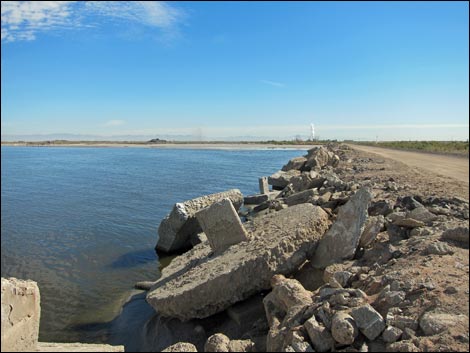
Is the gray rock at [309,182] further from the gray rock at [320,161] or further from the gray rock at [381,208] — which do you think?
the gray rock at [320,161]

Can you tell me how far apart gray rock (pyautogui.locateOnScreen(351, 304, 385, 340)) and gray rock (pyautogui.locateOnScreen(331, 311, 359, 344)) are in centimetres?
7

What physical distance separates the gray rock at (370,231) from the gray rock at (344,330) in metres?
2.72

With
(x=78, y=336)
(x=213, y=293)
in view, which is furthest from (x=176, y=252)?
(x=213, y=293)

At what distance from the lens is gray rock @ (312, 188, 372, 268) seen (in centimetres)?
637

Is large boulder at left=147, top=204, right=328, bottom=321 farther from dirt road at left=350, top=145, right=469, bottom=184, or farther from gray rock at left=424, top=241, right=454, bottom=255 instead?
dirt road at left=350, top=145, right=469, bottom=184

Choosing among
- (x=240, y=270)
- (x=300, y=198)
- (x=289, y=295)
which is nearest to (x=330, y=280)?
(x=289, y=295)

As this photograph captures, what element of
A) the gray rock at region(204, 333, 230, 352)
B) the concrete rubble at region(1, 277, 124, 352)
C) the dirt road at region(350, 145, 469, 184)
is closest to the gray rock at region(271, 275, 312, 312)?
the gray rock at region(204, 333, 230, 352)

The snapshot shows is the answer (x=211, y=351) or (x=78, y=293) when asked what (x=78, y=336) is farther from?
(x=211, y=351)

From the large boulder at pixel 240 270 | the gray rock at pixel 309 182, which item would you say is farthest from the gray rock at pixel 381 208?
the gray rock at pixel 309 182

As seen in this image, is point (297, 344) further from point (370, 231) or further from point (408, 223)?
point (408, 223)

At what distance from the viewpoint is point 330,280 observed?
5.46 metres

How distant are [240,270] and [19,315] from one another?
119 inches

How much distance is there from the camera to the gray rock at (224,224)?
7.13 metres

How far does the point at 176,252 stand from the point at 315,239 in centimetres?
535
